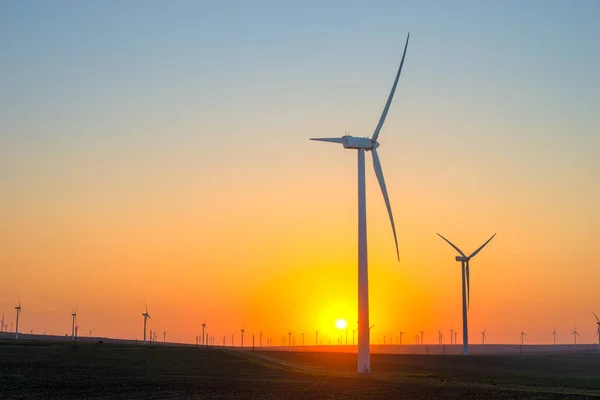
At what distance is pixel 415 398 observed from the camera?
214ft

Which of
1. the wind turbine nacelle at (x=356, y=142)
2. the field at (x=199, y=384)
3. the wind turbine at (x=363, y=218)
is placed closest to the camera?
the field at (x=199, y=384)

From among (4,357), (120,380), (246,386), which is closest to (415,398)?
(246,386)

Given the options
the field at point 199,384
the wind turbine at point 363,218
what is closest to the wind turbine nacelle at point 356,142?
the wind turbine at point 363,218

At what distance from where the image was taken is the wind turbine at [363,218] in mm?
92500

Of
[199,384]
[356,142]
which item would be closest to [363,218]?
[356,142]

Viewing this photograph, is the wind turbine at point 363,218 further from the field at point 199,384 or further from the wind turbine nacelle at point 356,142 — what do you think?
the field at point 199,384

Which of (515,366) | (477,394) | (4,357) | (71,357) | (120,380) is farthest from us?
(515,366)

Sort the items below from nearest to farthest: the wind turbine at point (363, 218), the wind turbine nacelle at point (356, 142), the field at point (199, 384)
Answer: the field at point (199, 384) < the wind turbine at point (363, 218) < the wind turbine nacelle at point (356, 142)

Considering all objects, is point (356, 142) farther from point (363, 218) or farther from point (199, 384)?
point (199, 384)

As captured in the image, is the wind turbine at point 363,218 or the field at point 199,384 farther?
the wind turbine at point 363,218

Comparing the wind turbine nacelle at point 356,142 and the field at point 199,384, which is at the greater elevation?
the wind turbine nacelle at point 356,142

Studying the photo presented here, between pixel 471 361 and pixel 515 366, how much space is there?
9488 mm

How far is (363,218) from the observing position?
315ft

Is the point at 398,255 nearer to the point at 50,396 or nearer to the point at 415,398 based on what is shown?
the point at 415,398
